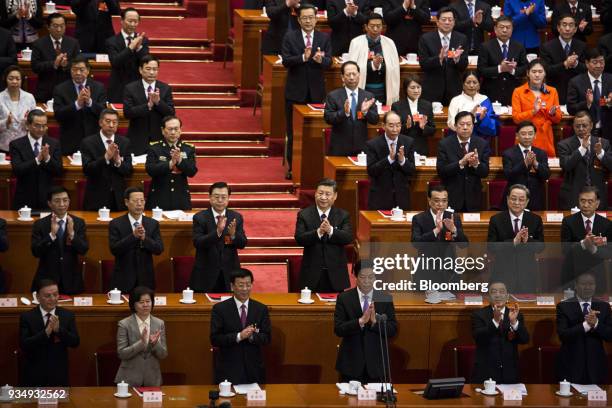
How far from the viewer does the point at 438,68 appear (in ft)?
39.3

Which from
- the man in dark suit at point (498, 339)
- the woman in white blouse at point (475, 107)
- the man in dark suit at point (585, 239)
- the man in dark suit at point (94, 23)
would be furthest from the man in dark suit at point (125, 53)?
the man in dark suit at point (498, 339)

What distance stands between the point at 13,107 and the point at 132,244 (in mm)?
2102

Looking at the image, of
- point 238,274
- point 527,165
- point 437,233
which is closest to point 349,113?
point 527,165

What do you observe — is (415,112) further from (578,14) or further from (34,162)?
(34,162)

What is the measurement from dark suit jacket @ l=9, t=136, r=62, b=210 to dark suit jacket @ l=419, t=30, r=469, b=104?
334cm

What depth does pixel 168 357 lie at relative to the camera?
31.1 feet

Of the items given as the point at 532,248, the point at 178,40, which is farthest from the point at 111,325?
the point at 178,40

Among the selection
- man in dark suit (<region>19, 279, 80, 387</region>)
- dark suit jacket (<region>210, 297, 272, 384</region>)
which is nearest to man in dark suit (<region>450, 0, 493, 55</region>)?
dark suit jacket (<region>210, 297, 272, 384</region>)

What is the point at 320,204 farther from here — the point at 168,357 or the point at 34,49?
the point at 34,49

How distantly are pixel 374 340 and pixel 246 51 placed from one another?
4525 millimetres

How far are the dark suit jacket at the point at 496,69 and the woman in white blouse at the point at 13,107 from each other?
384 centimetres

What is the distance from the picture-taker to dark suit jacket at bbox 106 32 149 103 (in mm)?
11703

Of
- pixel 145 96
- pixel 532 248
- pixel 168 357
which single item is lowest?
pixel 168 357

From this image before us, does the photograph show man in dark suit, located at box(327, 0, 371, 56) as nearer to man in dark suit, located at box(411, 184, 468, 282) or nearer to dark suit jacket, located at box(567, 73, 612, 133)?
dark suit jacket, located at box(567, 73, 612, 133)
